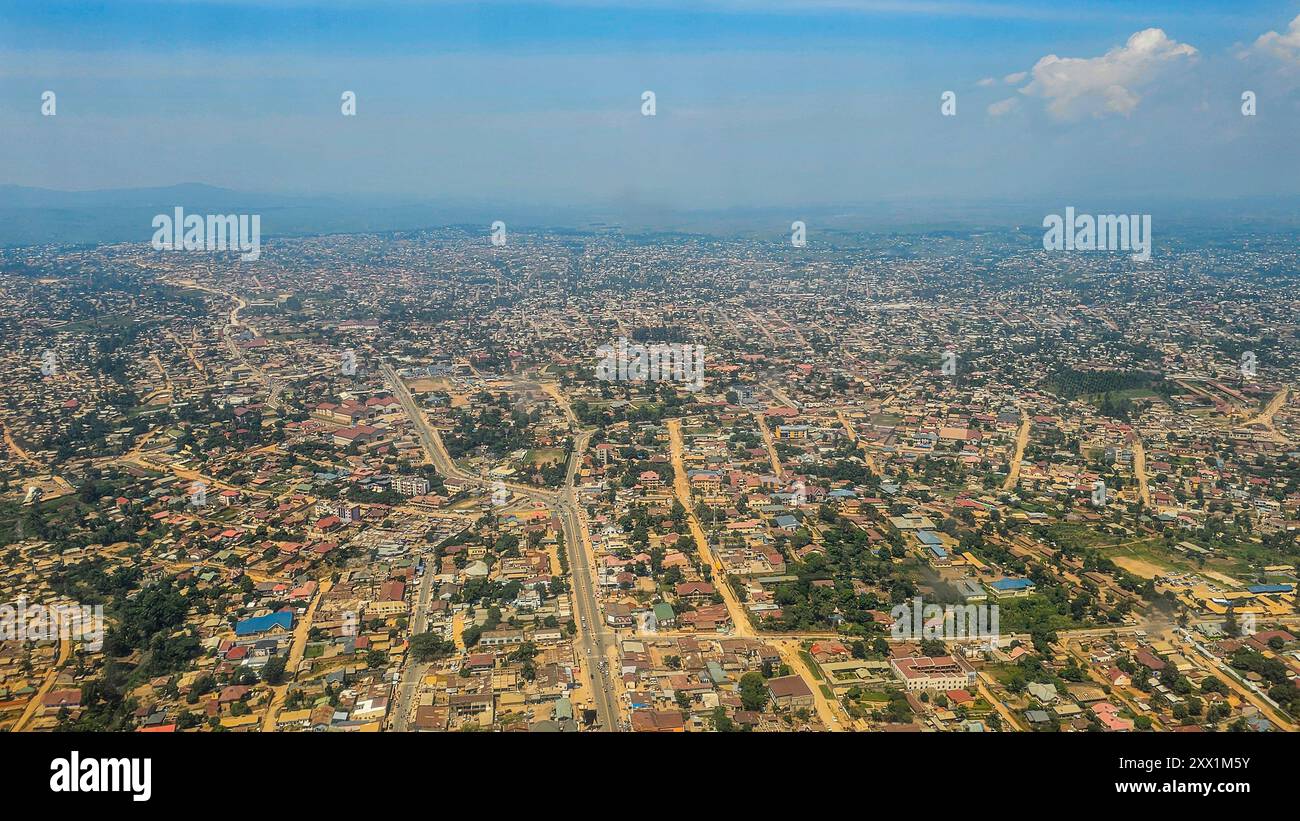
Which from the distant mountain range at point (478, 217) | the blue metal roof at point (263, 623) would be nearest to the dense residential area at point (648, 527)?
the blue metal roof at point (263, 623)

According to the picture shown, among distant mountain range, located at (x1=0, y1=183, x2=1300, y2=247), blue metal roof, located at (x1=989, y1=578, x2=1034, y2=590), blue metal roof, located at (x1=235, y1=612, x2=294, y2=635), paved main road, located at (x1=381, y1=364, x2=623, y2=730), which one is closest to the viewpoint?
paved main road, located at (x1=381, y1=364, x2=623, y2=730)

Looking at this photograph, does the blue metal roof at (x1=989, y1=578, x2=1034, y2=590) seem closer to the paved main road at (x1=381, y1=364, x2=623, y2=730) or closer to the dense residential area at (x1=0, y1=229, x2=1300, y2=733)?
the dense residential area at (x1=0, y1=229, x2=1300, y2=733)

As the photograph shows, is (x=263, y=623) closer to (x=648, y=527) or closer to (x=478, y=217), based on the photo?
(x=648, y=527)

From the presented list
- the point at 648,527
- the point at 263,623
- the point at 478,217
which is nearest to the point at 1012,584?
the point at 648,527

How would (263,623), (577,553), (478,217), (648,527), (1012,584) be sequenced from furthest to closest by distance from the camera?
(478,217)
(648,527)
(577,553)
(1012,584)
(263,623)

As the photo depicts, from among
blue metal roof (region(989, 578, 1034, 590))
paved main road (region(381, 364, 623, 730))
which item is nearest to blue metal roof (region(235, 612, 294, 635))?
paved main road (region(381, 364, 623, 730))

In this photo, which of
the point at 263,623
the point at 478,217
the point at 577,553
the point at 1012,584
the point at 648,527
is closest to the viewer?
the point at 263,623

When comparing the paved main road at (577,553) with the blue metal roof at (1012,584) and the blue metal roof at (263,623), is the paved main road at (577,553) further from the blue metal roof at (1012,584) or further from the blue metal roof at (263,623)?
the blue metal roof at (1012,584)

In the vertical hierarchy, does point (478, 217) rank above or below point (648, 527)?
above
